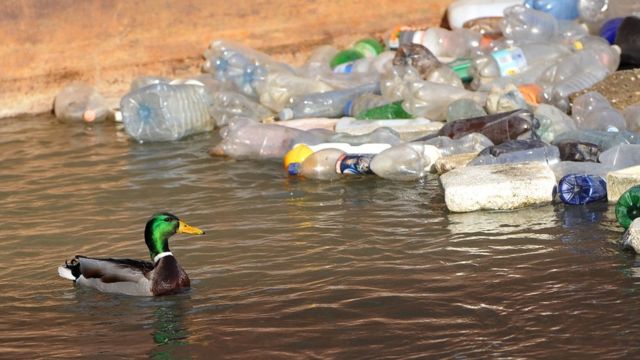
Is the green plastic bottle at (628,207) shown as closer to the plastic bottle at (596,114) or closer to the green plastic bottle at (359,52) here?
the plastic bottle at (596,114)

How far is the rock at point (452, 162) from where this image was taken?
9.92 metres

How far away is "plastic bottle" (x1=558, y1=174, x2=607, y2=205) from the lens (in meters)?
8.95

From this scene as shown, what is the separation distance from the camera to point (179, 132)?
12430 mm

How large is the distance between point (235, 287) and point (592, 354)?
2.31 metres

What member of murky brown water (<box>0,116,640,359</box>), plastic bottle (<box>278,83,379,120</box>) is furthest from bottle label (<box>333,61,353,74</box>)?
murky brown water (<box>0,116,640,359</box>)

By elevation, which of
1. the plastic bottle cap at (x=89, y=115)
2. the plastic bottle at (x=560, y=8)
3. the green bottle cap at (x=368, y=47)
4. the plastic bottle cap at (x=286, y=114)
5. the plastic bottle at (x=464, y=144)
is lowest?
the plastic bottle at (x=464, y=144)

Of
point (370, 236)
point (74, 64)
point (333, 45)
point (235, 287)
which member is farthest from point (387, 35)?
point (235, 287)

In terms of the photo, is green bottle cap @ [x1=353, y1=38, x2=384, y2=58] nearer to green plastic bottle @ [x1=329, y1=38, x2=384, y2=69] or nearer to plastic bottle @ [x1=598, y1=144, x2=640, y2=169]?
green plastic bottle @ [x1=329, y1=38, x2=384, y2=69]

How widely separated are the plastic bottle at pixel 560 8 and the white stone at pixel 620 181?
5.32m

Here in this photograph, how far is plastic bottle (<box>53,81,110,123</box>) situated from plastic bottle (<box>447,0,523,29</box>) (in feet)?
12.9

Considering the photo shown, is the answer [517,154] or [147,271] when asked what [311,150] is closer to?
[517,154]

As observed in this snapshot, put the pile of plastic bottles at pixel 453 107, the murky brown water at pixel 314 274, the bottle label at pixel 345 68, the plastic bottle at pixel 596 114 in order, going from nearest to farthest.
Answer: the murky brown water at pixel 314 274
the pile of plastic bottles at pixel 453 107
the plastic bottle at pixel 596 114
the bottle label at pixel 345 68

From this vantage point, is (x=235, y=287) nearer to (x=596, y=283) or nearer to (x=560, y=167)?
(x=596, y=283)

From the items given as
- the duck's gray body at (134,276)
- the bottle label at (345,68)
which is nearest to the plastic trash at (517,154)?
the duck's gray body at (134,276)
